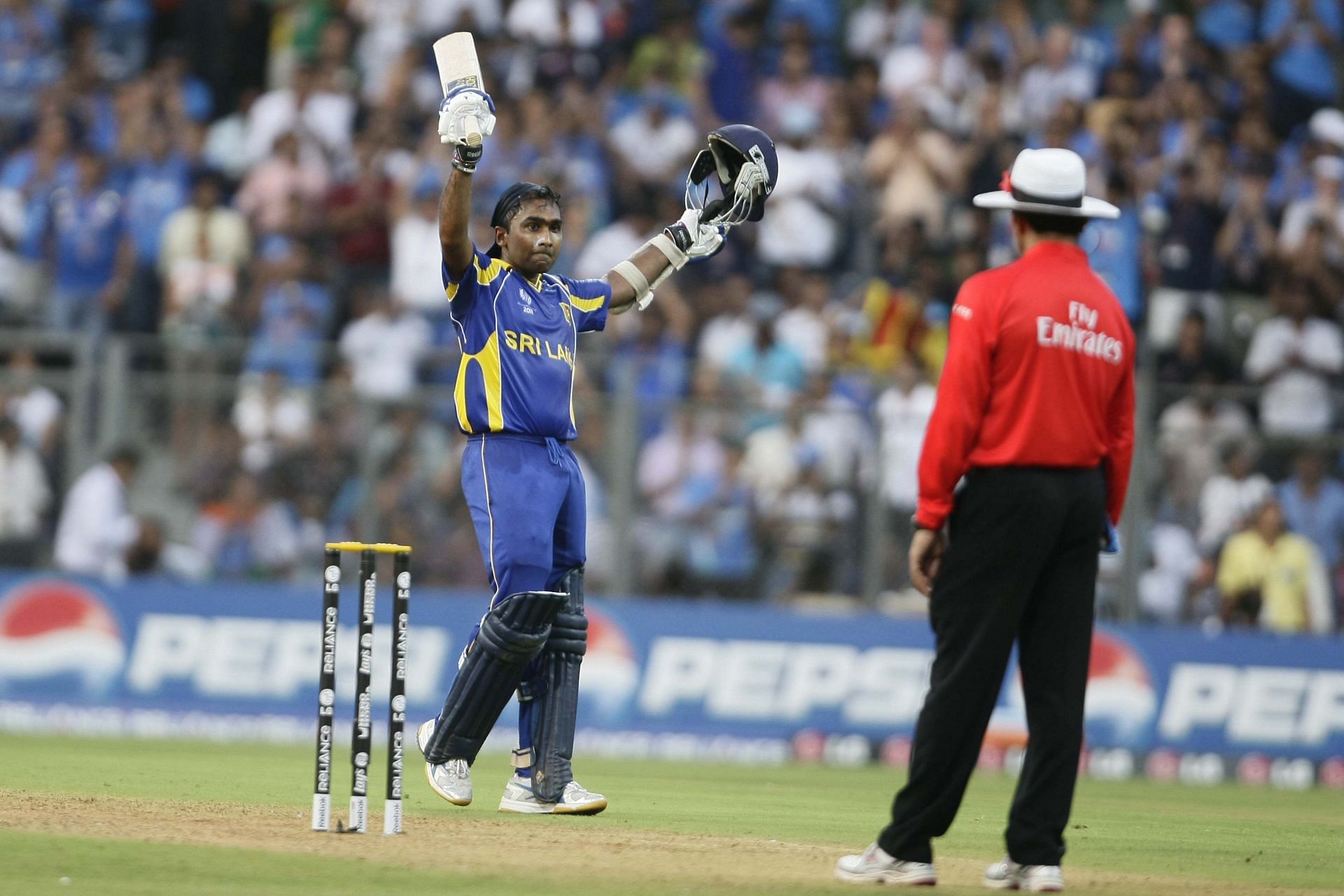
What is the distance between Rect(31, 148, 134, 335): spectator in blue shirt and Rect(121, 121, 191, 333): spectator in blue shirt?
116 mm

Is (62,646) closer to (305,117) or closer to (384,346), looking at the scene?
(384,346)

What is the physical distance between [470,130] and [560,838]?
2.87 meters

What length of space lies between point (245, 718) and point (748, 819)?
7.54m

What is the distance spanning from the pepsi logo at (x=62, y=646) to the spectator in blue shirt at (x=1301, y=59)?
1205 cm

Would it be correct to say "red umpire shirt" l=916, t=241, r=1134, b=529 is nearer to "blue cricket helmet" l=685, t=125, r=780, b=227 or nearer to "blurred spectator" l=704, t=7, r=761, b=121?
"blue cricket helmet" l=685, t=125, r=780, b=227

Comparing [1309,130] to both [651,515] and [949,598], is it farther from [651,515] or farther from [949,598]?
[949,598]

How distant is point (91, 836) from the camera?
24.1 ft

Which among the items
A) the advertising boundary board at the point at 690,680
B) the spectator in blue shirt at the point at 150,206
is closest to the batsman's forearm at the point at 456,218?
the advertising boundary board at the point at 690,680

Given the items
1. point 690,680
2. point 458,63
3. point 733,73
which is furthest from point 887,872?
point 733,73

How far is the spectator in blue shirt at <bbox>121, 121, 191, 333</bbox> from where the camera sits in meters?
18.0

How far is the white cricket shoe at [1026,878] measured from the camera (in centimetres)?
657

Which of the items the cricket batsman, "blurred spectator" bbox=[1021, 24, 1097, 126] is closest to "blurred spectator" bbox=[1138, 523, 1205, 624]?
"blurred spectator" bbox=[1021, 24, 1097, 126]

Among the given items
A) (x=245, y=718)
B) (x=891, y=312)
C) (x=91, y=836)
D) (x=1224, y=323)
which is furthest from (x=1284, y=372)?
(x=91, y=836)

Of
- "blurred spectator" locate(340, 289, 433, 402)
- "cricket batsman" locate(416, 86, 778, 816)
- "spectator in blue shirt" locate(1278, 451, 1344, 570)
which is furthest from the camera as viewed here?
"blurred spectator" locate(340, 289, 433, 402)
